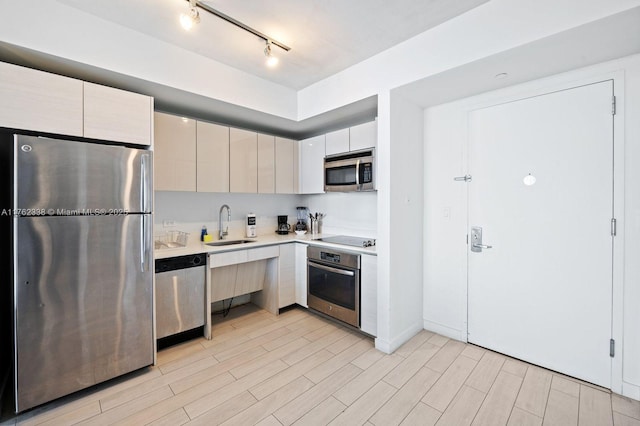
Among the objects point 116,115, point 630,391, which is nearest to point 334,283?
point 630,391

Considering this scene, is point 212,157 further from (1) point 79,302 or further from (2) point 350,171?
(1) point 79,302

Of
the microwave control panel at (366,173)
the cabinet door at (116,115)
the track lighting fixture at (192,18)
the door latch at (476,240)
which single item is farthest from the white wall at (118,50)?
the door latch at (476,240)

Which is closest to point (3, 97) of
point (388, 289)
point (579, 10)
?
point (388, 289)

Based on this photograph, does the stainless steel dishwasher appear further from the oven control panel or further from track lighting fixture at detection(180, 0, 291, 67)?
track lighting fixture at detection(180, 0, 291, 67)

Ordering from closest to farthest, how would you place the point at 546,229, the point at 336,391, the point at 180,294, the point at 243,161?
the point at 336,391 → the point at 546,229 → the point at 180,294 → the point at 243,161

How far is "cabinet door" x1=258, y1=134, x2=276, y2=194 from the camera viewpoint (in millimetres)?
3438

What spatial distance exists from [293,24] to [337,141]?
1419 millimetres

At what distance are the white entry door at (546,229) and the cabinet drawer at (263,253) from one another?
2039 millimetres

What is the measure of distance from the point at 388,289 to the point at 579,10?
7.27ft

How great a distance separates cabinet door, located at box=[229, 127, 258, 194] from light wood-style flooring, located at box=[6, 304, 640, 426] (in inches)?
66.1

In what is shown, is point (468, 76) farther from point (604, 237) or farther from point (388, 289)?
point (388, 289)

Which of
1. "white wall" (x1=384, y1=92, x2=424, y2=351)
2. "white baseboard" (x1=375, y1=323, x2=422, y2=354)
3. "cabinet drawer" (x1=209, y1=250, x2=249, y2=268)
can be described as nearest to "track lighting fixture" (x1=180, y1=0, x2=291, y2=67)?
"white wall" (x1=384, y1=92, x2=424, y2=351)

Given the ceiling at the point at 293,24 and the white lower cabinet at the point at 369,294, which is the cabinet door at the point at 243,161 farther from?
the white lower cabinet at the point at 369,294

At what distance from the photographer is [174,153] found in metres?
2.75
